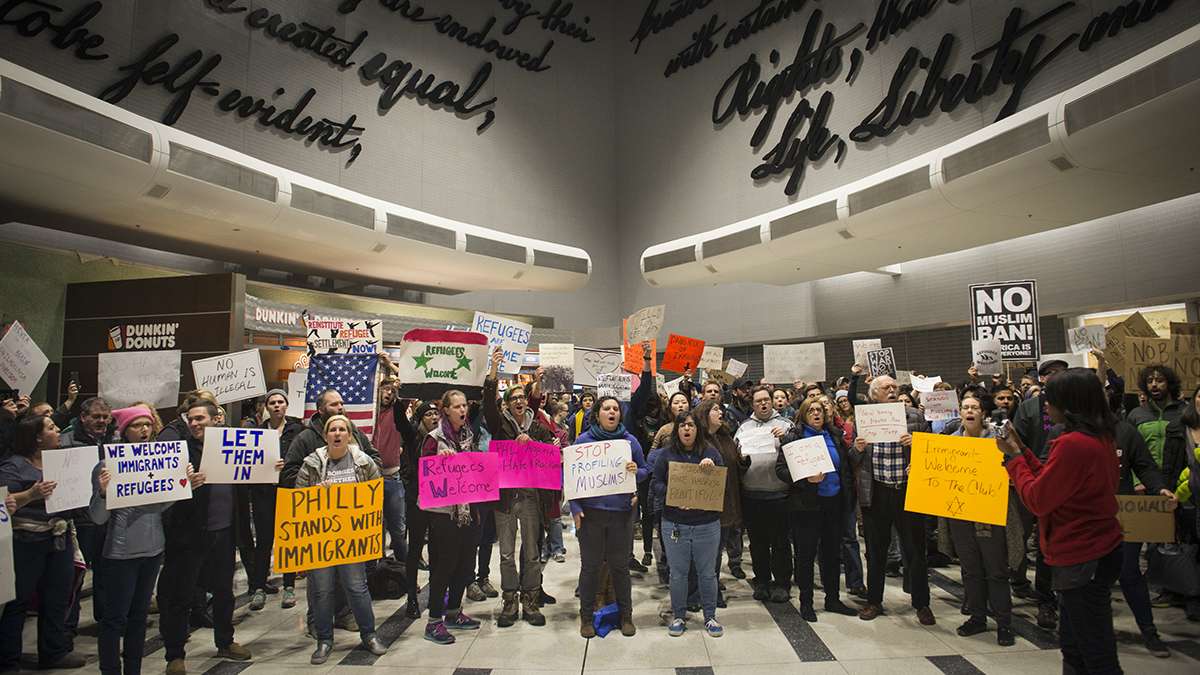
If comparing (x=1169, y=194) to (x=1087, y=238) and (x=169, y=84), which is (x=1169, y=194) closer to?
(x=1087, y=238)

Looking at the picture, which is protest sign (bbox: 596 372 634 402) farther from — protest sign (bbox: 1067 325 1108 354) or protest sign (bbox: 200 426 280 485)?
protest sign (bbox: 1067 325 1108 354)

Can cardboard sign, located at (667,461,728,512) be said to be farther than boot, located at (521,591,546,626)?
No

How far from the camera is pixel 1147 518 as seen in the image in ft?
11.5

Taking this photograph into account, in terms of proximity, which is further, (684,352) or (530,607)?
(684,352)

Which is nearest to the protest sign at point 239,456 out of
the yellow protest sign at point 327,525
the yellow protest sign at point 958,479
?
the yellow protest sign at point 327,525

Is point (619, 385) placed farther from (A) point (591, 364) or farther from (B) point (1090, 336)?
(B) point (1090, 336)

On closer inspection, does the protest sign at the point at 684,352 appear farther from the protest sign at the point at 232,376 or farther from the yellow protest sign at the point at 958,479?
the protest sign at the point at 232,376

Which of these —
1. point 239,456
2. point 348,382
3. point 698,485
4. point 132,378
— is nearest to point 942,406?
point 698,485

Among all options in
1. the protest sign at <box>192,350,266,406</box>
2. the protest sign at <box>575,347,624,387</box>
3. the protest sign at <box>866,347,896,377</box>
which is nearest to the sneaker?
the protest sign at <box>192,350,266,406</box>

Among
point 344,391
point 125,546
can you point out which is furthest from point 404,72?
point 125,546

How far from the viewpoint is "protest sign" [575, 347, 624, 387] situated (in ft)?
28.0

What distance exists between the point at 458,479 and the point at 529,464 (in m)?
0.52

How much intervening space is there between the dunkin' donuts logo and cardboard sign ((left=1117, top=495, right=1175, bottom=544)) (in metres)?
9.99

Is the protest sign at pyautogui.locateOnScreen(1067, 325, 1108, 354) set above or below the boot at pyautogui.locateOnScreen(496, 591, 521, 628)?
above
